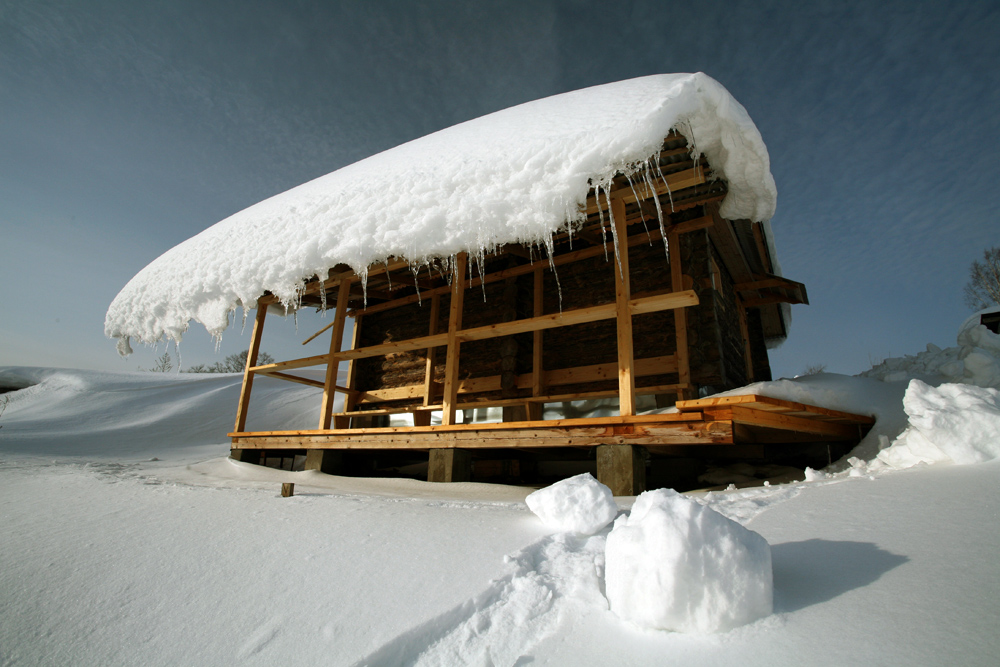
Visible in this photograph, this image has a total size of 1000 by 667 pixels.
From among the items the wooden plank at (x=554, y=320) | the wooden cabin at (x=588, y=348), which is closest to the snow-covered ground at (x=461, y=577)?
the wooden cabin at (x=588, y=348)

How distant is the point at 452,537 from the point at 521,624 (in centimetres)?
84

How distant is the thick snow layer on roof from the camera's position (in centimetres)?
344

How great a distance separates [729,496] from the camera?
9.83ft

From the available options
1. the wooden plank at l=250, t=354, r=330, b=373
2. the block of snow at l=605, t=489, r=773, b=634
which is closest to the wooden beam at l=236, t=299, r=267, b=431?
the wooden plank at l=250, t=354, r=330, b=373

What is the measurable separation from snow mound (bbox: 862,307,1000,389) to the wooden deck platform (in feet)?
4.23

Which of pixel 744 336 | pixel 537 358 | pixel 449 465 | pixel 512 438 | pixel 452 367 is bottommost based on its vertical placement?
pixel 449 465

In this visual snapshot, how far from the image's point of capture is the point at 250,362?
7293mm

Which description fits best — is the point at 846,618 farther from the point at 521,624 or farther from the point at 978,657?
the point at 521,624

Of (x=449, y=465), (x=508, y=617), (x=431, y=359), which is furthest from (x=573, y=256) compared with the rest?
(x=508, y=617)

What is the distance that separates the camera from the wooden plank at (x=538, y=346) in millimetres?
6926

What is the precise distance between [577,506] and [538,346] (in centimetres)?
481

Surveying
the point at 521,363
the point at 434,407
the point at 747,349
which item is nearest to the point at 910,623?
the point at 521,363

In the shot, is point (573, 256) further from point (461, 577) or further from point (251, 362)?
point (461, 577)

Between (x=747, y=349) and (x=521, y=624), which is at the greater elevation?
(x=747, y=349)
